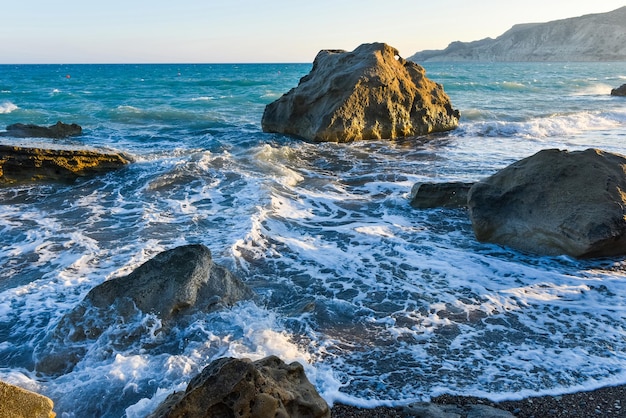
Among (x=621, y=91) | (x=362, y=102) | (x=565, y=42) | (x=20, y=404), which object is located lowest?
(x=20, y=404)

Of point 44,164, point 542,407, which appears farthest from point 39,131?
point 542,407

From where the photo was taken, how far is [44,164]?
10.4 meters

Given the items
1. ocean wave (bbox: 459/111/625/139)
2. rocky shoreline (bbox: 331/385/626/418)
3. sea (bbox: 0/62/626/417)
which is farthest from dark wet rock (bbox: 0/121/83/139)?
rocky shoreline (bbox: 331/385/626/418)

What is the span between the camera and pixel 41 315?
16.1 ft

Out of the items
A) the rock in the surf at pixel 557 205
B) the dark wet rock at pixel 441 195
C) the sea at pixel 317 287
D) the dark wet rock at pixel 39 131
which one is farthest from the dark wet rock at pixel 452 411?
the dark wet rock at pixel 39 131

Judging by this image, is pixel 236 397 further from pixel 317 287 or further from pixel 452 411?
pixel 317 287

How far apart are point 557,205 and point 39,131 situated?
14642 mm

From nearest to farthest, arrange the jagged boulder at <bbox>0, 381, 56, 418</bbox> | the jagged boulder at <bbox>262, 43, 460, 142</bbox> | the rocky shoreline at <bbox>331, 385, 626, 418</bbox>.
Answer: the jagged boulder at <bbox>0, 381, 56, 418</bbox>, the rocky shoreline at <bbox>331, 385, 626, 418</bbox>, the jagged boulder at <bbox>262, 43, 460, 142</bbox>

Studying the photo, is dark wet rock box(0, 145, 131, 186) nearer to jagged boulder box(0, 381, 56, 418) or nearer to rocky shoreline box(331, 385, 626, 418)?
jagged boulder box(0, 381, 56, 418)

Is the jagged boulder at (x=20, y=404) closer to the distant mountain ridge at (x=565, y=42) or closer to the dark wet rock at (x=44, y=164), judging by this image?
the dark wet rock at (x=44, y=164)

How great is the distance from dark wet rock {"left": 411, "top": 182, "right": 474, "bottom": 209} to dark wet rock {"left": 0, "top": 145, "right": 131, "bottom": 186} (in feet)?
23.2

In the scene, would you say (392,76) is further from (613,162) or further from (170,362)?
(170,362)

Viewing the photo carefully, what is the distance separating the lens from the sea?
394cm

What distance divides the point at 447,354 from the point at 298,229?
3.67m
